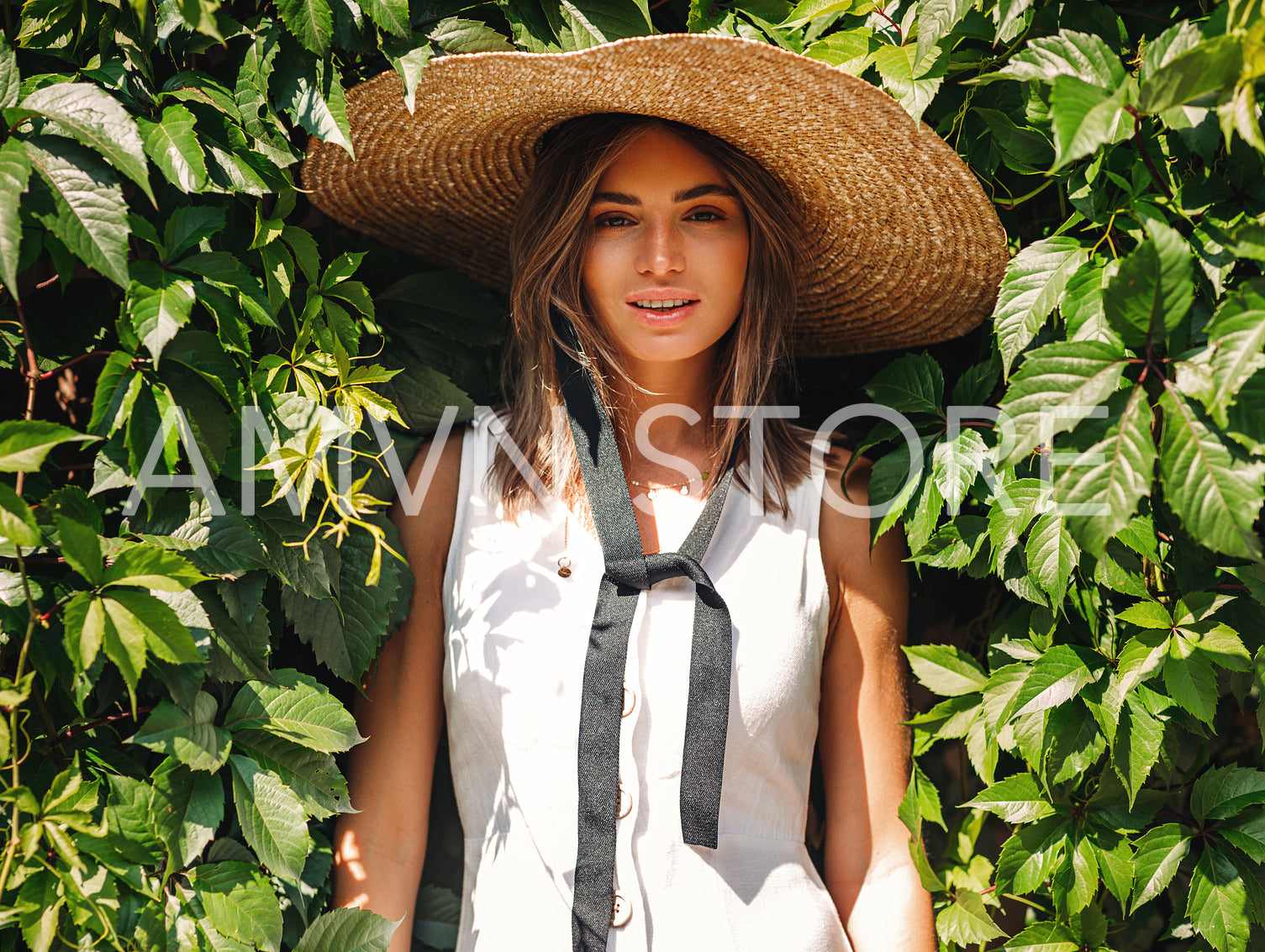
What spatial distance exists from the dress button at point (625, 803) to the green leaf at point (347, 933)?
32cm

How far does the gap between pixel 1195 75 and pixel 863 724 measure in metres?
0.98

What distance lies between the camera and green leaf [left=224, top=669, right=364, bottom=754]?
117cm

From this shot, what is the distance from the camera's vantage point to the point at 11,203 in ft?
3.11

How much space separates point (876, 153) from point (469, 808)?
109cm

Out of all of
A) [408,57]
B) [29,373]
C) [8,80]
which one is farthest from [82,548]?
[408,57]

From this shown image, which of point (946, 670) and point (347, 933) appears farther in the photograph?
point (946, 670)

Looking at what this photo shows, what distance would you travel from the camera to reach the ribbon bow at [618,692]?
4.34 feet

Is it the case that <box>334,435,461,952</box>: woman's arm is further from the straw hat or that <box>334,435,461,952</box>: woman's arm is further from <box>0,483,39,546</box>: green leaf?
<box>0,483,39,546</box>: green leaf

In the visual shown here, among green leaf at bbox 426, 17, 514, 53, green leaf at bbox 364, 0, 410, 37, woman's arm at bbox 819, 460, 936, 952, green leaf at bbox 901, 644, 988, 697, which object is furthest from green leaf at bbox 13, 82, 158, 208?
Answer: green leaf at bbox 901, 644, 988, 697

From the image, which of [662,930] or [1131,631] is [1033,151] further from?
[662,930]

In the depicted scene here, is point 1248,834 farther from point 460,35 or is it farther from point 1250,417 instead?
point 460,35

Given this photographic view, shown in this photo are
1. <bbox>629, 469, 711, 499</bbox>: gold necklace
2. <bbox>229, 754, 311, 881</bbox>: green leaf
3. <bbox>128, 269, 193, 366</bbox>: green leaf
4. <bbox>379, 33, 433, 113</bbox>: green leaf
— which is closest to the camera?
<bbox>128, 269, 193, 366</bbox>: green leaf

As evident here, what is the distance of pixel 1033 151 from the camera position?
1.29 m

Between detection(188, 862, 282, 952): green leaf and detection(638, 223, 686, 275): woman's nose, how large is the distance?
0.93 metres
